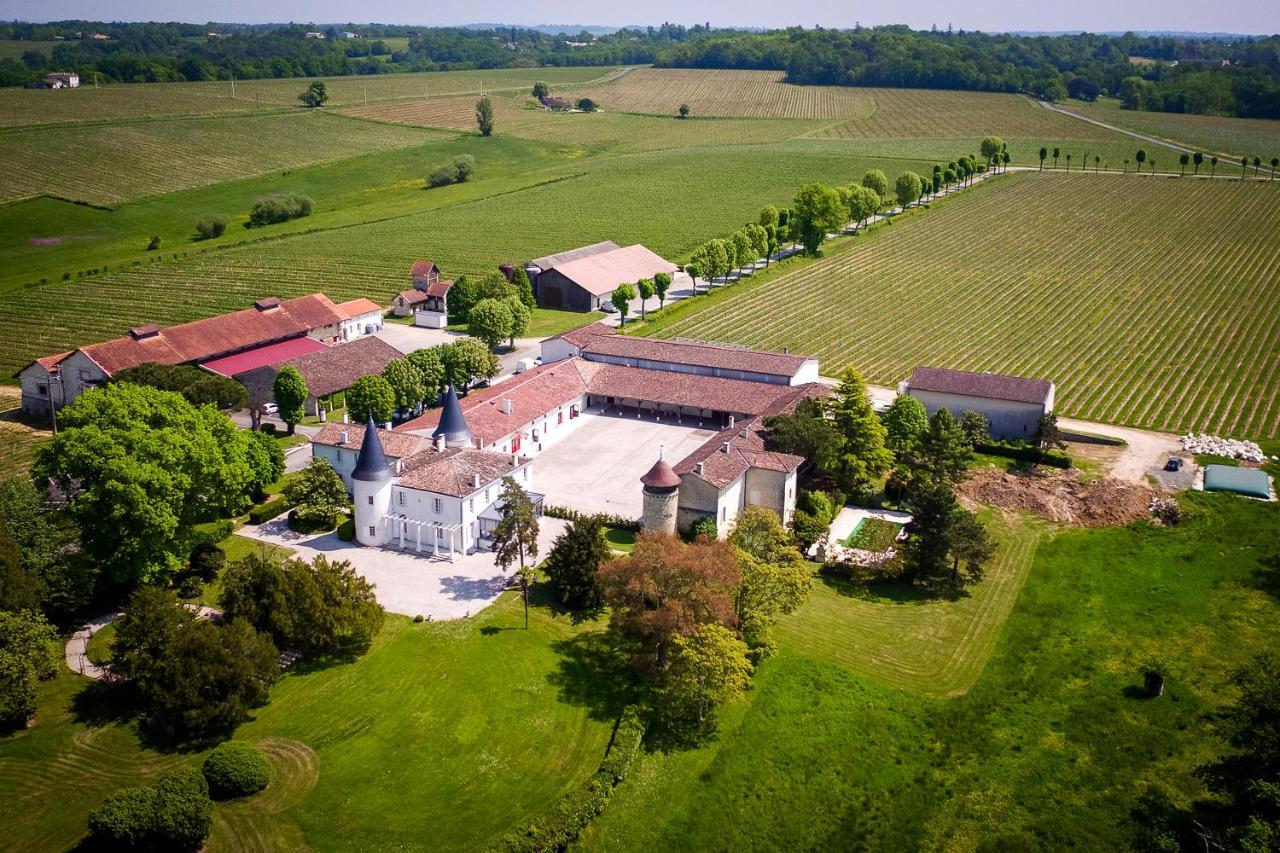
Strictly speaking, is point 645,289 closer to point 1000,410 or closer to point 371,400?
point 371,400

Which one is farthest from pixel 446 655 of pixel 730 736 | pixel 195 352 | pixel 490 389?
pixel 195 352

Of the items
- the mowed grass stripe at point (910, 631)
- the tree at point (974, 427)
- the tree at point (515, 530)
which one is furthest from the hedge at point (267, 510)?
the tree at point (974, 427)

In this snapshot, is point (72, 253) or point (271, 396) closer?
point (271, 396)

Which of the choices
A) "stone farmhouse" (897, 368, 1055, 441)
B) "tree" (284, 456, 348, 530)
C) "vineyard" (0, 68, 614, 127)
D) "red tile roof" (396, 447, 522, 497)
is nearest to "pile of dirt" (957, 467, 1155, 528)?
"stone farmhouse" (897, 368, 1055, 441)

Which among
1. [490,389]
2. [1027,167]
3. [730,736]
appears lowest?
[730,736]

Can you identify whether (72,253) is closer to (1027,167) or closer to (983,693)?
(983,693)

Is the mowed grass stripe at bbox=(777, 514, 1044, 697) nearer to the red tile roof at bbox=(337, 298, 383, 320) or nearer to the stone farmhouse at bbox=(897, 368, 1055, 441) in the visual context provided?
the stone farmhouse at bbox=(897, 368, 1055, 441)

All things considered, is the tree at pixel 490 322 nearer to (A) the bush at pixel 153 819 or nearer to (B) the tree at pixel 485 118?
(A) the bush at pixel 153 819

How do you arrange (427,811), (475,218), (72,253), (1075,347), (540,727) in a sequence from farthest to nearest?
(475,218)
(72,253)
(1075,347)
(540,727)
(427,811)
